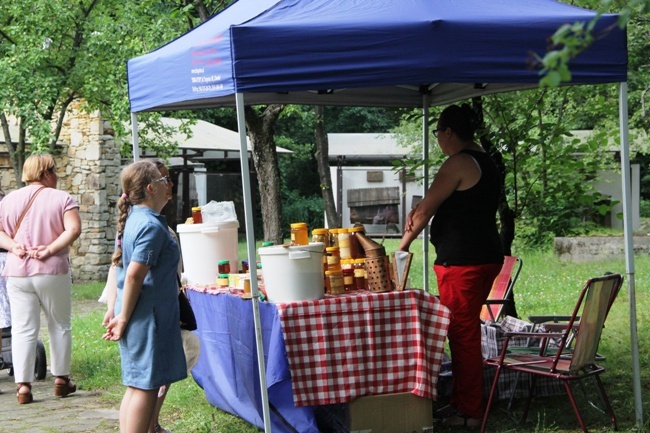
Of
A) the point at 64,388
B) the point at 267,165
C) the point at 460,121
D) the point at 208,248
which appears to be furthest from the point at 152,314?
the point at 267,165

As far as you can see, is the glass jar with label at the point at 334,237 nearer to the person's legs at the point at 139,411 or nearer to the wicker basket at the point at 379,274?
the wicker basket at the point at 379,274

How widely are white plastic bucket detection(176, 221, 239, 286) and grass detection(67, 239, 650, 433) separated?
89cm

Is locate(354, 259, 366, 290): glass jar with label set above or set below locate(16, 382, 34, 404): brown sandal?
above

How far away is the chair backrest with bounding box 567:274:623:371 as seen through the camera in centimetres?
527

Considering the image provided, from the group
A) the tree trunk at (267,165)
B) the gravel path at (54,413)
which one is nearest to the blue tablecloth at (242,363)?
the gravel path at (54,413)

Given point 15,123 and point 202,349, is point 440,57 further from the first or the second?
point 15,123

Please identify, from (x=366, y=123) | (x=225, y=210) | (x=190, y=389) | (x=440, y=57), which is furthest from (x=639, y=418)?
(x=366, y=123)

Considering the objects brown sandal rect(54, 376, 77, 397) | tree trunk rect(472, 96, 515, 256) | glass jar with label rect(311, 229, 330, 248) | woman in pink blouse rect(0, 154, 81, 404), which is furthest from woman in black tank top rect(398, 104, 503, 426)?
brown sandal rect(54, 376, 77, 397)

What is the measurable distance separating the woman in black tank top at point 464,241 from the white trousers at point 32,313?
9.20 feet

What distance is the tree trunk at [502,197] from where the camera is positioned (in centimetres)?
773

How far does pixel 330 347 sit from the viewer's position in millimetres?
5227

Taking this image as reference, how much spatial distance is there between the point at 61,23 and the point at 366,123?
28045 mm

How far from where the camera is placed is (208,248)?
20.4ft

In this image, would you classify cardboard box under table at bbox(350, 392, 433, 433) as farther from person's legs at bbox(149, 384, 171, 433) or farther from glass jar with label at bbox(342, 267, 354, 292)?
person's legs at bbox(149, 384, 171, 433)
